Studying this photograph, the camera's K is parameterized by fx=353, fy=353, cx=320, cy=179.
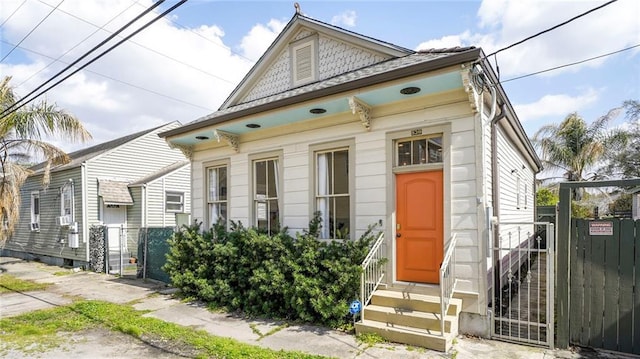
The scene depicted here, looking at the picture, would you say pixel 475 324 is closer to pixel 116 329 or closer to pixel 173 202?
pixel 116 329

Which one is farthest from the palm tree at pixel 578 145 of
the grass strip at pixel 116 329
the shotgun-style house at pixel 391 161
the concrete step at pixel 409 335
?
the grass strip at pixel 116 329

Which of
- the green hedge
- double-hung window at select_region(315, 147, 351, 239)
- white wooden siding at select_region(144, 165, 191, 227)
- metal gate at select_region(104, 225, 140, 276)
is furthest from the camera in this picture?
white wooden siding at select_region(144, 165, 191, 227)

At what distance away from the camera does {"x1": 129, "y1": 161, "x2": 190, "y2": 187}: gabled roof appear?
44.8 feet

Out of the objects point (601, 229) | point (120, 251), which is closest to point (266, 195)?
point (601, 229)

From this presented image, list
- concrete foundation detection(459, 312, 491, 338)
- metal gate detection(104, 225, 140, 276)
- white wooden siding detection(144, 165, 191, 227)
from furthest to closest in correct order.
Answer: white wooden siding detection(144, 165, 191, 227) < metal gate detection(104, 225, 140, 276) < concrete foundation detection(459, 312, 491, 338)

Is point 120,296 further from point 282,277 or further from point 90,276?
point 282,277

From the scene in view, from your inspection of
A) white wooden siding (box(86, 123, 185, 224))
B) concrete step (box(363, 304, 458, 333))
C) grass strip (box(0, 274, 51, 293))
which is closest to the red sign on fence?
concrete step (box(363, 304, 458, 333))

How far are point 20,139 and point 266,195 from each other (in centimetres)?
888

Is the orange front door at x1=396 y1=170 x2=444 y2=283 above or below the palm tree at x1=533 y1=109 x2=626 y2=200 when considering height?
below

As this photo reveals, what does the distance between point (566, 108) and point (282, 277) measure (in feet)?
72.3

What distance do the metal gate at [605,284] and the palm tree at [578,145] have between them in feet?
60.9

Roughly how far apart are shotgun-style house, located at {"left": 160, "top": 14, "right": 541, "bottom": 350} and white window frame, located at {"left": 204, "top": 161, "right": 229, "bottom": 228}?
0.07 meters

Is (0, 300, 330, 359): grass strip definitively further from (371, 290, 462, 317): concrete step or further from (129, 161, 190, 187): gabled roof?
(129, 161, 190, 187): gabled roof

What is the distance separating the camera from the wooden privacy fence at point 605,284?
4.25 metres
